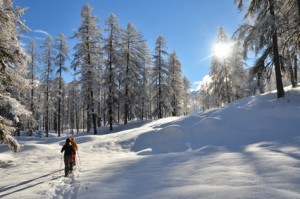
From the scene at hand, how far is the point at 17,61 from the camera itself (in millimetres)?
11883

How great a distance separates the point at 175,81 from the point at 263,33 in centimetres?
3004

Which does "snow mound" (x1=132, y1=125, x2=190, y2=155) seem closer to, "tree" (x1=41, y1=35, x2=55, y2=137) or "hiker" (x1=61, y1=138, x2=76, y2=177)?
"hiker" (x1=61, y1=138, x2=76, y2=177)

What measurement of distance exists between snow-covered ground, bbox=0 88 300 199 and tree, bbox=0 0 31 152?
8.09 ft

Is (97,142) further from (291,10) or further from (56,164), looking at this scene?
(291,10)

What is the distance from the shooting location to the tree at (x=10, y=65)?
1127 centimetres

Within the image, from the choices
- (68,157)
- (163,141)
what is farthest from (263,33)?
(68,157)

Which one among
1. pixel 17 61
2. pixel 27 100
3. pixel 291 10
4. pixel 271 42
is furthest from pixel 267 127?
pixel 27 100

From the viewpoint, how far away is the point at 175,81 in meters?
46.8

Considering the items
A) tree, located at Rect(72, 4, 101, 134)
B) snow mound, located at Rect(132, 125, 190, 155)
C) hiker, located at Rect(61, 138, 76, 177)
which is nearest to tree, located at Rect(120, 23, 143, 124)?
tree, located at Rect(72, 4, 101, 134)

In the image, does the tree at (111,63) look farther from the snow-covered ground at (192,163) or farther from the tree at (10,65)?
the tree at (10,65)

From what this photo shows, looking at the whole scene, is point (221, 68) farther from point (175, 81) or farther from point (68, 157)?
point (68, 157)

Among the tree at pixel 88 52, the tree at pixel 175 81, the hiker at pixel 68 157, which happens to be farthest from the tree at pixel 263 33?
the tree at pixel 175 81

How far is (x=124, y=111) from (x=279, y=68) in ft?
76.7

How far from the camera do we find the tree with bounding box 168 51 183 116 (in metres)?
46.6
